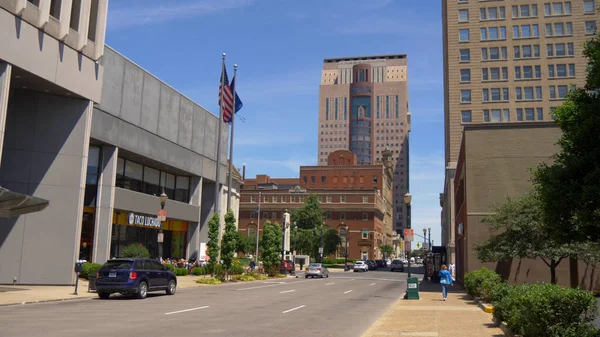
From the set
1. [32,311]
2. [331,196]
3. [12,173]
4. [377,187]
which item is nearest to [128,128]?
[12,173]

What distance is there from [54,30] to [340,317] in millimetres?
20620

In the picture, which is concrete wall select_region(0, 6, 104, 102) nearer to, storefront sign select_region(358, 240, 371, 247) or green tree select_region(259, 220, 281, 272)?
green tree select_region(259, 220, 281, 272)

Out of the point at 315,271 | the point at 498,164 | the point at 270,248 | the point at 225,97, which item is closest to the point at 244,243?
the point at 315,271

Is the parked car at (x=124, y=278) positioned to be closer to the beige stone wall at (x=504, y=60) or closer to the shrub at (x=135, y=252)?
the shrub at (x=135, y=252)

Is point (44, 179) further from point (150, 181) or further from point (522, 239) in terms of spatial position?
point (522, 239)

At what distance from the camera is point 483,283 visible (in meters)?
21.5

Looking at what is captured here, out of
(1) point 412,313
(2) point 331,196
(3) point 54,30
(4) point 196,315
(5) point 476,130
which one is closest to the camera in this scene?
(4) point 196,315

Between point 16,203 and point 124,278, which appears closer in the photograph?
point 124,278

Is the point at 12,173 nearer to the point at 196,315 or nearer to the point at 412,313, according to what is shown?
the point at 196,315

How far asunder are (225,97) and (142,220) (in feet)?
38.2

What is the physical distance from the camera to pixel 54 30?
26.1 metres

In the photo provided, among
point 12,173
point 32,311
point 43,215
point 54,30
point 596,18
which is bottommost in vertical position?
point 32,311

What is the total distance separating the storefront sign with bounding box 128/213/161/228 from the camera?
38.6 meters

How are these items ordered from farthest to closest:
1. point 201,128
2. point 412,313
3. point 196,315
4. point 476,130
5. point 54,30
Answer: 1. point 201,128
2. point 476,130
3. point 54,30
4. point 412,313
5. point 196,315
